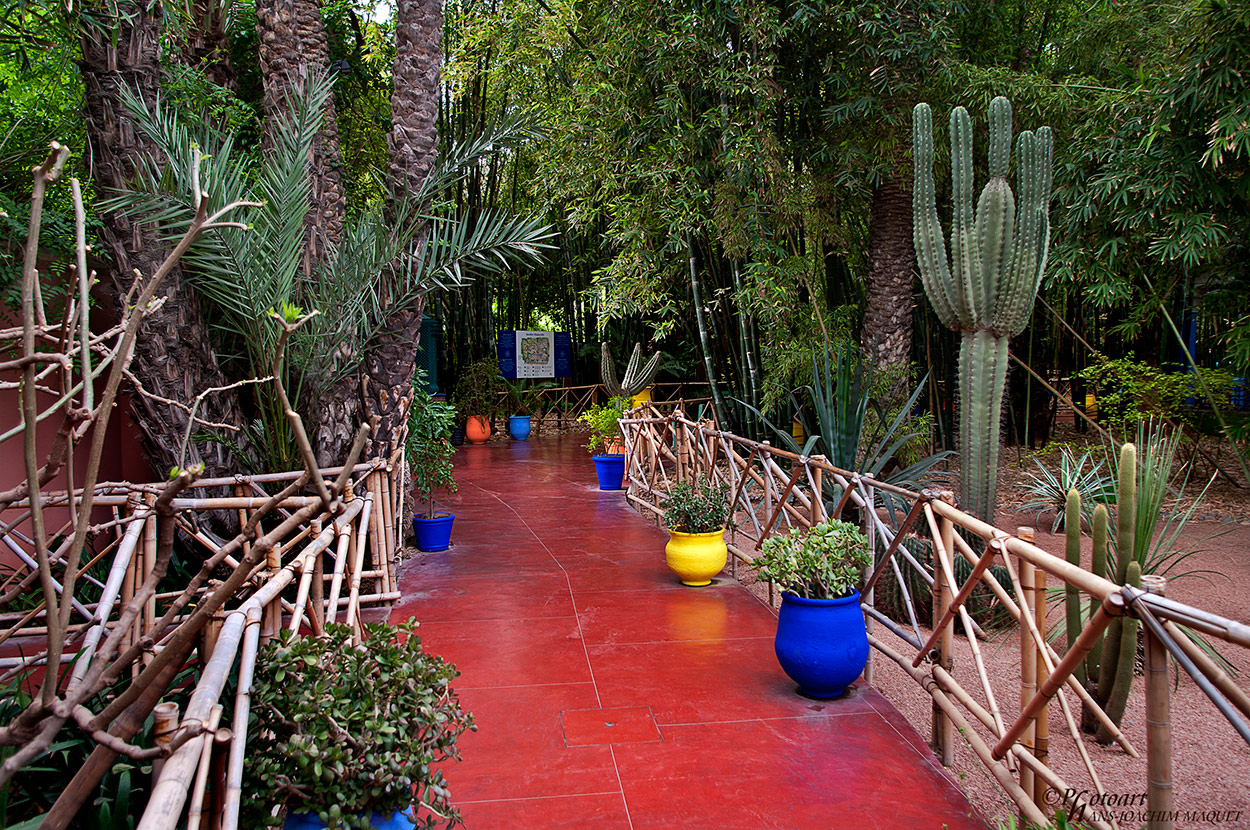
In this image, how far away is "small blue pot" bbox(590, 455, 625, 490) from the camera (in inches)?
291

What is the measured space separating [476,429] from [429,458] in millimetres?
6546

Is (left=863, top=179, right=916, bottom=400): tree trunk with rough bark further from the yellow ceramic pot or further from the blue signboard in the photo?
the blue signboard

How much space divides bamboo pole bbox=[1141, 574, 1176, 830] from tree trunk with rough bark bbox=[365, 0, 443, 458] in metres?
3.76

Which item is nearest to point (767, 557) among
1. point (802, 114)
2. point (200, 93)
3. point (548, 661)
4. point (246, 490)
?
point (548, 661)

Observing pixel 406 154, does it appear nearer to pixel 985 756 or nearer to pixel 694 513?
pixel 694 513

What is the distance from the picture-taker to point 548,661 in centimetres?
317

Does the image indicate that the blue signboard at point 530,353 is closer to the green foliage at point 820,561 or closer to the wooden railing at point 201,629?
the wooden railing at point 201,629

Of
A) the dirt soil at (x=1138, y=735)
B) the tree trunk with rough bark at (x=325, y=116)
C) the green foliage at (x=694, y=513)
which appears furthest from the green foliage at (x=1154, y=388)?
the tree trunk with rough bark at (x=325, y=116)

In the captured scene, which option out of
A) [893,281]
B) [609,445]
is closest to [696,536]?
[893,281]

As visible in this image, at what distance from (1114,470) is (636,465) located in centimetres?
376

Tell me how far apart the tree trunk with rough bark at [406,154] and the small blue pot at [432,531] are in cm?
73

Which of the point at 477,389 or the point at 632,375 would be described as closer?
the point at 632,375

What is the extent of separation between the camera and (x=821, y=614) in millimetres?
2732

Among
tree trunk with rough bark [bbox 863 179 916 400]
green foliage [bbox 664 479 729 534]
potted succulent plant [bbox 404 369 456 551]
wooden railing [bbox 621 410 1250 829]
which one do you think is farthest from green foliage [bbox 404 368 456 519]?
tree trunk with rough bark [bbox 863 179 916 400]
